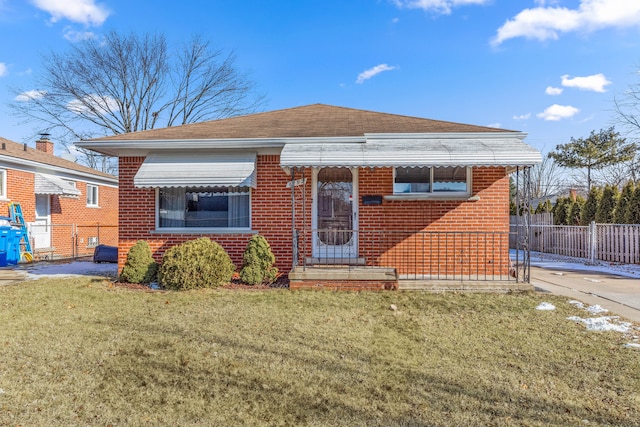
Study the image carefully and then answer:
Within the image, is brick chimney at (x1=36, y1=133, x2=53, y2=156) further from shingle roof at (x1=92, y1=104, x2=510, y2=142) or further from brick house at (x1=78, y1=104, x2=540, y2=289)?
brick house at (x1=78, y1=104, x2=540, y2=289)

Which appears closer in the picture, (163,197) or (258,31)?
(163,197)

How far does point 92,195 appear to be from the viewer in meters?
20.9

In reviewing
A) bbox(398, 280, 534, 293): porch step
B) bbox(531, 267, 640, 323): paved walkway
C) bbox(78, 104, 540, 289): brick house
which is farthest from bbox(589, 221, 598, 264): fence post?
bbox(398, 280, 534, 293): porch step

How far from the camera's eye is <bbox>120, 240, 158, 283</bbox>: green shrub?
28.9 ft

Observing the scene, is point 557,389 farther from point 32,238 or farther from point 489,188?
point 32,238

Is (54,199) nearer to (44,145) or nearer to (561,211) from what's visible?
(44,145)

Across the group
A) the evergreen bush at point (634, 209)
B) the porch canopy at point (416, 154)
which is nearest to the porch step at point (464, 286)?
the porch canopy at point (416, 154)

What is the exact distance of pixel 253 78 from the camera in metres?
32.2

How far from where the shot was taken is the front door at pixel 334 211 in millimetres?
9320

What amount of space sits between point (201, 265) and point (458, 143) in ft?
19.9

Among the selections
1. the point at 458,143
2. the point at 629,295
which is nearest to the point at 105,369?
the point at 458,143

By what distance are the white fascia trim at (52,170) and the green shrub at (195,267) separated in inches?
435

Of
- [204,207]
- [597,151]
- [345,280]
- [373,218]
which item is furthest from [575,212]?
[204,207]

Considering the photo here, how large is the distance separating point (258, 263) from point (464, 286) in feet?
14.4
